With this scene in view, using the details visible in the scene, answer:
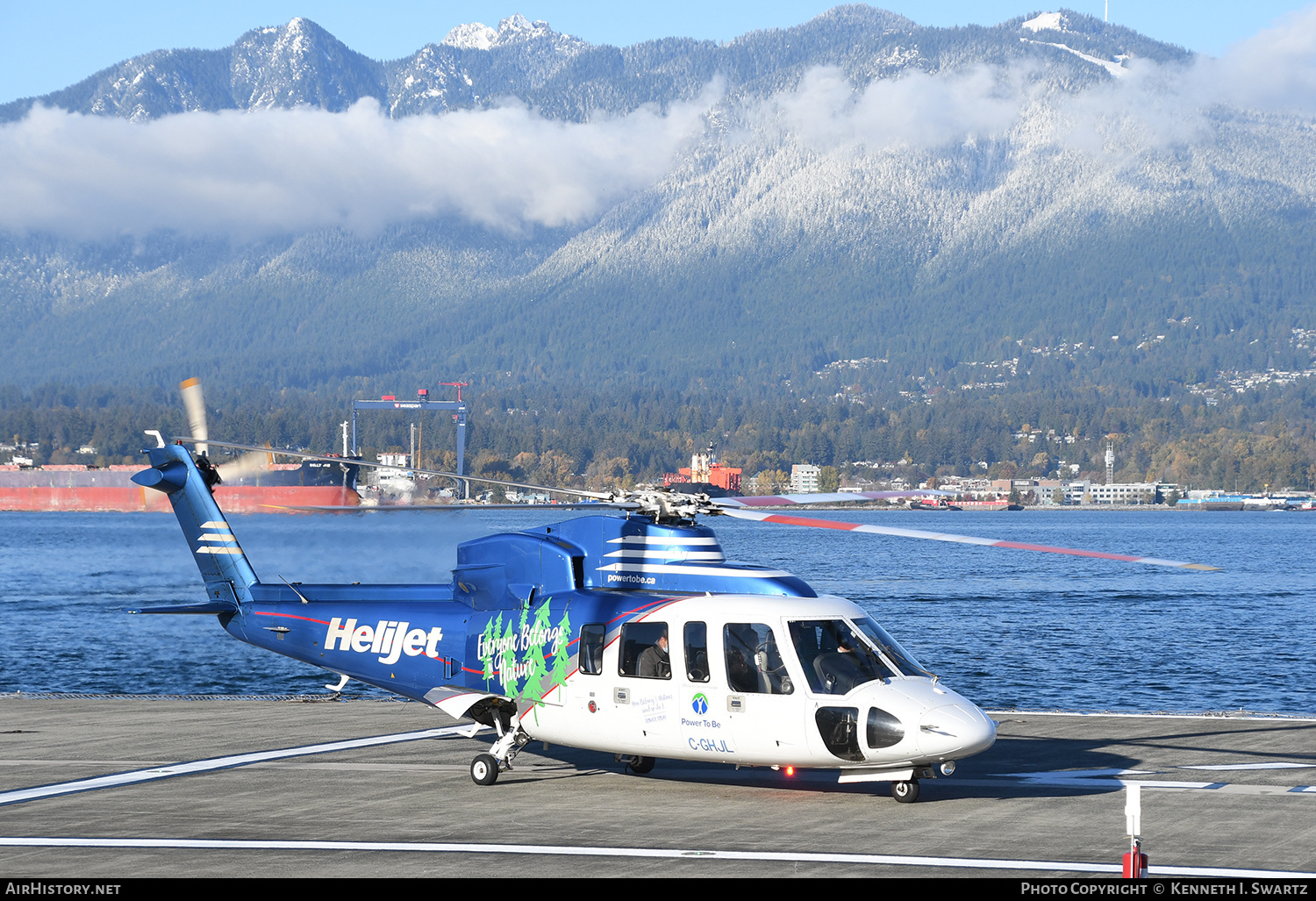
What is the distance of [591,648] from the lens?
14.0m

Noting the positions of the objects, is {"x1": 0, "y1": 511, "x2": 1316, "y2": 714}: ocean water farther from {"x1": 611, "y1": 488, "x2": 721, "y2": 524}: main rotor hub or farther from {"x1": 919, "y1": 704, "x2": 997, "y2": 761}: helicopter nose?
{"x1": 919, "y1": 704, "x2": 997, "y2": 761}: helicopter nose

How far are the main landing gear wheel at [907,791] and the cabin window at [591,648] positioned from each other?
317 centimetres

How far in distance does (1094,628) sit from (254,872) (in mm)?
39095

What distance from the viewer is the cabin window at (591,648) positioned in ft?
45.9

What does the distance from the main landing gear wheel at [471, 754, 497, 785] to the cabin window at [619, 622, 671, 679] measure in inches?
70.4

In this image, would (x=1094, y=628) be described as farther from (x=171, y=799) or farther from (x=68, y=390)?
(x=68, y=390)

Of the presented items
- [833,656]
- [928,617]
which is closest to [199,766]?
[833,656]

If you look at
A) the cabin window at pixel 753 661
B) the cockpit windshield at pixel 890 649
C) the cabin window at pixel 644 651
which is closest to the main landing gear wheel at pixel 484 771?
the cabin window at pixel 644 651

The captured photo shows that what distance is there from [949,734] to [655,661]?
116 inches

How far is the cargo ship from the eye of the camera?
94812mm

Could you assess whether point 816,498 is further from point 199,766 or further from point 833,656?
point 199,766

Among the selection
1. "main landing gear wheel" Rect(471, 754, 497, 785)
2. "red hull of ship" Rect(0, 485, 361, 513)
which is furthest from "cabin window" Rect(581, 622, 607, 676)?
"red hull of ship" Rect(0, 485, 361, 513)

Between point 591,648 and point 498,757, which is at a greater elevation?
point 591,648

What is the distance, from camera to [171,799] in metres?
13.6
